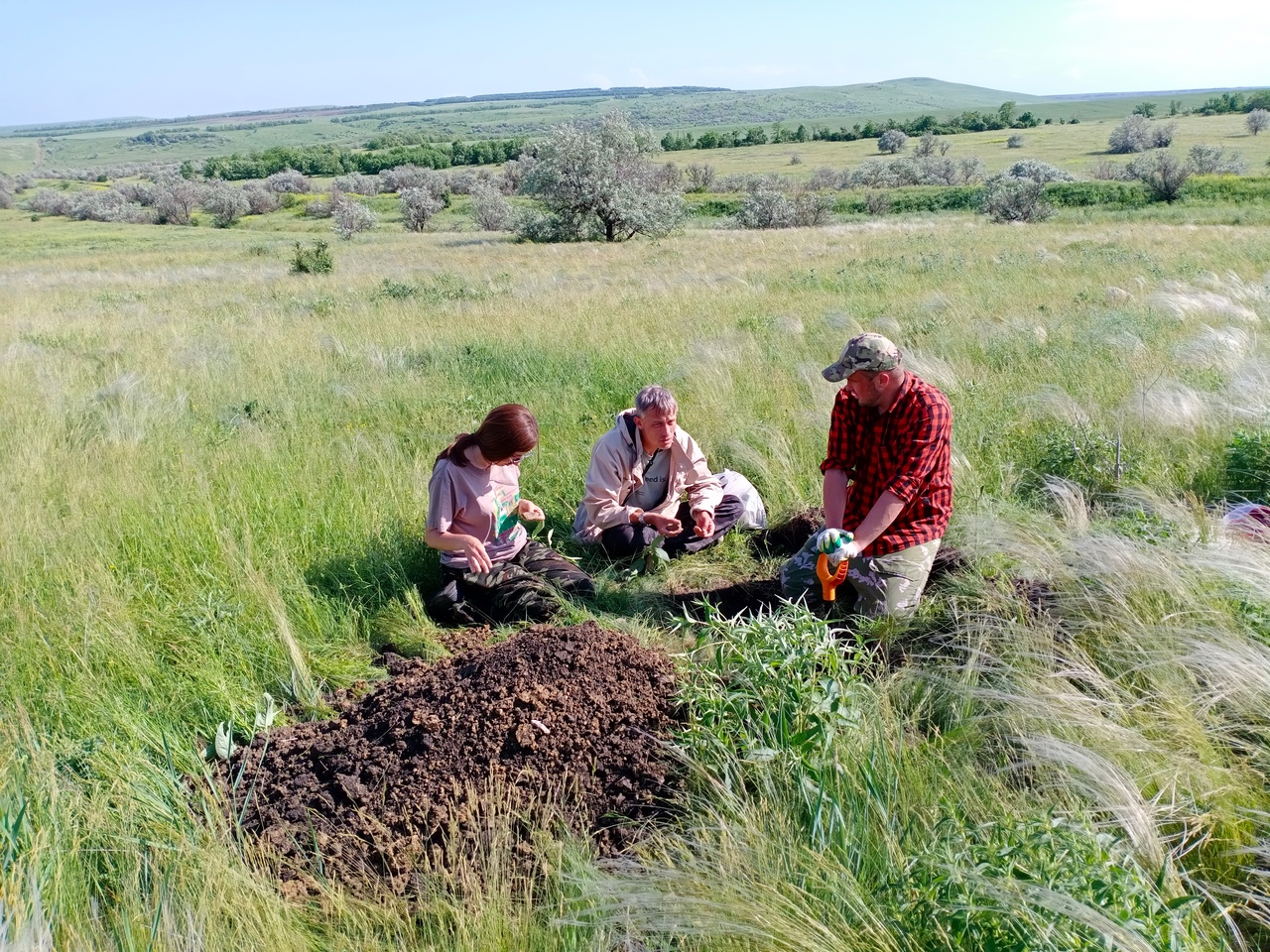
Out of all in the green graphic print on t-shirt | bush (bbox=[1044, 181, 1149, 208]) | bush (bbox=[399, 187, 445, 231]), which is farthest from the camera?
bush (bbox=[399, 187, 445, 231])

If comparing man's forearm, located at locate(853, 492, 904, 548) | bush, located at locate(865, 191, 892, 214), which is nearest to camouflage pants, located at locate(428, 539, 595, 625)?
man's forearm, located at locate(853, 492, 904, 548)

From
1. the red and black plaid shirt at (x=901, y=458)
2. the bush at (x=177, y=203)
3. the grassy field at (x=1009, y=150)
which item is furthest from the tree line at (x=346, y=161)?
the red and black plaid shirt at (x=901, y=458)

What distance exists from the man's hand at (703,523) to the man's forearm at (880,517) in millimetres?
1123

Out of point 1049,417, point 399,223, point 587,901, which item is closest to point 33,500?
point 587,901

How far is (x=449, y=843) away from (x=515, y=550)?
6.81ft

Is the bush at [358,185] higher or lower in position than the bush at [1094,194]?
higher

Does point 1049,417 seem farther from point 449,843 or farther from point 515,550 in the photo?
point 449,843

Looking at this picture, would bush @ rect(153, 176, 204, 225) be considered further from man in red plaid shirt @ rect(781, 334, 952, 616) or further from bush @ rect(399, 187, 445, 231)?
man in red plaid shirt @ rect(781, 334, 952, 616)

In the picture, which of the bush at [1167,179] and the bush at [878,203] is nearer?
the bush at [1167,179]

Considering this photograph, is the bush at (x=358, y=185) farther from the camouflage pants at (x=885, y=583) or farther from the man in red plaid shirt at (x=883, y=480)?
the camouflage pants at (x=885, y=583)

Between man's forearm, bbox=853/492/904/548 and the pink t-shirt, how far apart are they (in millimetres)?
1716

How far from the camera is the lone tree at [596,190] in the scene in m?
30.6

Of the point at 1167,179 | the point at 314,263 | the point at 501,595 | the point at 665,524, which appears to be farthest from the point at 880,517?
the point at 1167,179

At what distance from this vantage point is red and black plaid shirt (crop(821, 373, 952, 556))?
3809 millimetres
